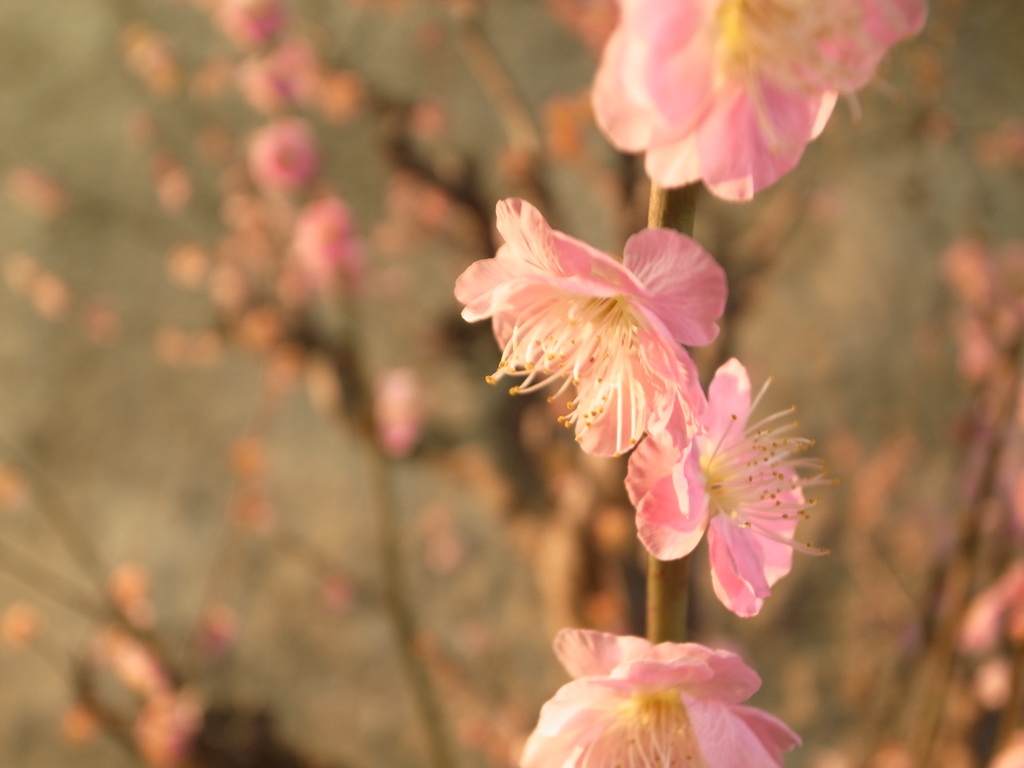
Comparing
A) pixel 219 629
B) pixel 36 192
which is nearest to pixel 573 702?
pixel 219 629

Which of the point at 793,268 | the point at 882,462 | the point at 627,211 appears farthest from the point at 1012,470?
the point at 793,268

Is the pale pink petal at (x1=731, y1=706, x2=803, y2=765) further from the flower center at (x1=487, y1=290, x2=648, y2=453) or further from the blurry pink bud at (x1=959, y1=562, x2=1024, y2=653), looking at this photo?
the blurry pink bud at (x1=959, y1=562, x2=1024, y2=653)

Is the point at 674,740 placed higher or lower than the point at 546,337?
lower

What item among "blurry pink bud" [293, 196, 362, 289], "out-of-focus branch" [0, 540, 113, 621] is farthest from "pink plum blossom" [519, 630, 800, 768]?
"out-of-focus branch" [0, 540, 113, 621]

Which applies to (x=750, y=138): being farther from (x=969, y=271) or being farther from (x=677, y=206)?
(x=969, y=271)

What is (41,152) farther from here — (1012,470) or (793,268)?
(1012,470)

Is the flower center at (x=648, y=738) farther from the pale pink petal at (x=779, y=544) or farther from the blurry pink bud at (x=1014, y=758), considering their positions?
the blurry pink bud at (x=1014, y=758)
